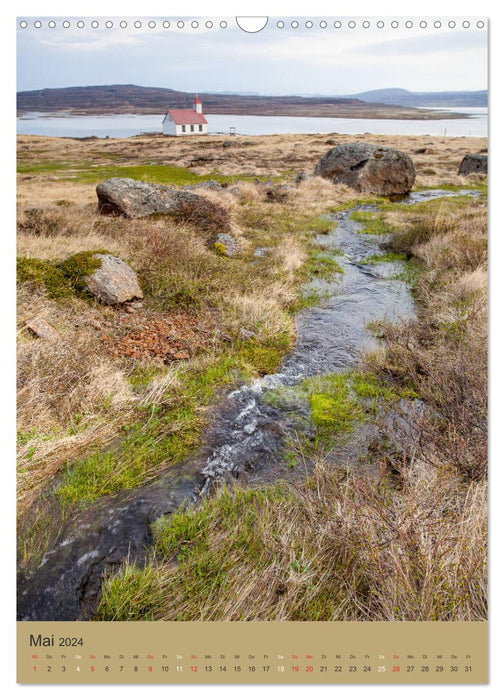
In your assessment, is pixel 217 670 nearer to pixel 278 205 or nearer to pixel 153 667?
pixel 153 667

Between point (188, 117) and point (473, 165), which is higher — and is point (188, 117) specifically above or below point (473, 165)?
below

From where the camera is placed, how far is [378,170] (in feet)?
89.4

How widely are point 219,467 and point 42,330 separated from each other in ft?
12.0

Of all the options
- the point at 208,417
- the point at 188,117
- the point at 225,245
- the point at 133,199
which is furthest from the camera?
the point at 133,199

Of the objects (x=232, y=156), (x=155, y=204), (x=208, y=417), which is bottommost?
(x=208, y=417)

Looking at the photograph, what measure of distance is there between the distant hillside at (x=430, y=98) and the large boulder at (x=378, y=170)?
24.0 metres

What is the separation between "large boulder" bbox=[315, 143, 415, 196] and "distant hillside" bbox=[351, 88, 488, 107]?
2404 centimetres

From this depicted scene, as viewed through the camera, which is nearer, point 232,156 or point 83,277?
point 83,277

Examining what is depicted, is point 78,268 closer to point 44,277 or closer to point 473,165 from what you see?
point 44,277

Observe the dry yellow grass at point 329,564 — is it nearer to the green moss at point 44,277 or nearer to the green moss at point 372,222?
the green moss at point 44,277

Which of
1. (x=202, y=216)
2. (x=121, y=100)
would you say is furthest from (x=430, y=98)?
(x=202, y=216)

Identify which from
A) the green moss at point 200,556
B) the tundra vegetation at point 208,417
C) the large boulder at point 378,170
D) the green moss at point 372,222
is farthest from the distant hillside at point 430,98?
the large boulder at point 378,170

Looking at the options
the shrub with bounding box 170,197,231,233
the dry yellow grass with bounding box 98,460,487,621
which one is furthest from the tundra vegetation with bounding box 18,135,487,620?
the shrub with bounding box 170,197,231,233

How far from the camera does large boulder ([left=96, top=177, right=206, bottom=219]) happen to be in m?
14.5
